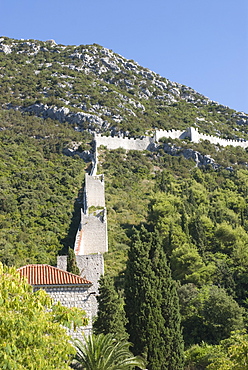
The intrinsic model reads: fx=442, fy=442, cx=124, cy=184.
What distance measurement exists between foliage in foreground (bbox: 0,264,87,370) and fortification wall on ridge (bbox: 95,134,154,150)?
50.2m

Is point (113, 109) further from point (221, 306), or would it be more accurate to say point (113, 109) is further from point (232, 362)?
point (232, 362)

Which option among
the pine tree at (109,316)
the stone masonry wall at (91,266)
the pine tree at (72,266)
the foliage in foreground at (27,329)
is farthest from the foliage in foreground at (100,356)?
the stone masonry wall at (91,266)

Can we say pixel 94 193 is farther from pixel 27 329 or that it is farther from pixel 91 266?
pixel 27 329

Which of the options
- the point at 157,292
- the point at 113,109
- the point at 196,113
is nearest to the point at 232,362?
the point at 157,292

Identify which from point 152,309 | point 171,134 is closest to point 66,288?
point 152,309

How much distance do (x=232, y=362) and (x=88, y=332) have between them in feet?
16.5

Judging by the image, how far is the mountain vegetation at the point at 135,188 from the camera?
2005cm

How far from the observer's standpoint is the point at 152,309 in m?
18.1

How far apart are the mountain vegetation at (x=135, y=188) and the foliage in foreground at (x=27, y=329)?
4.85 meters

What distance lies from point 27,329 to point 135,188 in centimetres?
4043

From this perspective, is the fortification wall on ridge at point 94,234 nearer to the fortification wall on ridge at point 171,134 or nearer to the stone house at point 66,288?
the stone house at point 66,288

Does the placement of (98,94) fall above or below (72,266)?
above

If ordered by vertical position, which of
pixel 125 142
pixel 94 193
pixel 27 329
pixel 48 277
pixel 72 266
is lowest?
pixel 27 329

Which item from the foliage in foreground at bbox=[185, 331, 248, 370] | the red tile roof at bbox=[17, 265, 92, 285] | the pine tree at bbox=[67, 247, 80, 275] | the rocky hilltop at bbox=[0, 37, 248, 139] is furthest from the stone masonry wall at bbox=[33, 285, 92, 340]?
the rocky hilltop at bbox=[0, 37, 248, 139]
